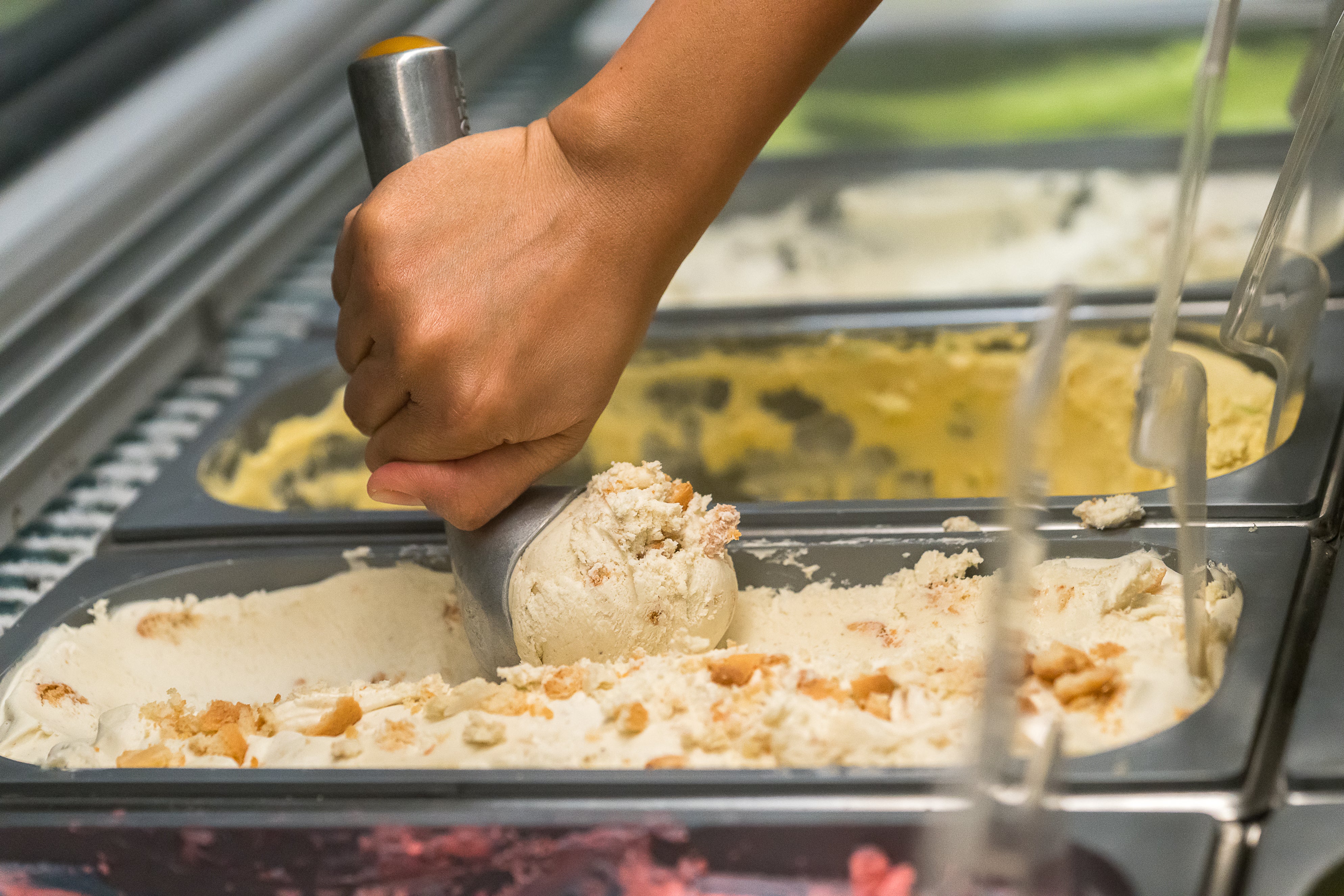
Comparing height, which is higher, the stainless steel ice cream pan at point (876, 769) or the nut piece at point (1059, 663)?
the nut piece at point (1059, 663)

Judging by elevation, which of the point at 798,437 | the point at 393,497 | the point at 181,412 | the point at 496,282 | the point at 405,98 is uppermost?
the point at 405,98

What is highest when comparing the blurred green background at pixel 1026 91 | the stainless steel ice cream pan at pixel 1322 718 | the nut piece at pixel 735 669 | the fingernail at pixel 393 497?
the blurred green background at pixel 1026 91

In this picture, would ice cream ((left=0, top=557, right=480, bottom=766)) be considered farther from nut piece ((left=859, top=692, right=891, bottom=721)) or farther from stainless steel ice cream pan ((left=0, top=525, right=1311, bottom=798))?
nut piece ((left=859, top=692, right=891, bottom=721))

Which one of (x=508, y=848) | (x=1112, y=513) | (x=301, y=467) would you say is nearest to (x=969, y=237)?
(x=1112, y=513)

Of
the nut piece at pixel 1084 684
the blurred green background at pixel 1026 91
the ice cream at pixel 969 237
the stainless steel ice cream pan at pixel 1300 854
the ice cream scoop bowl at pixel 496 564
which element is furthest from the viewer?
the blurred green background at pixel 1026 91

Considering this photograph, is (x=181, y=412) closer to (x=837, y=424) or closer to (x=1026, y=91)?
(x=837, y=424)

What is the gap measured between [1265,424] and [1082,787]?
2.43ft

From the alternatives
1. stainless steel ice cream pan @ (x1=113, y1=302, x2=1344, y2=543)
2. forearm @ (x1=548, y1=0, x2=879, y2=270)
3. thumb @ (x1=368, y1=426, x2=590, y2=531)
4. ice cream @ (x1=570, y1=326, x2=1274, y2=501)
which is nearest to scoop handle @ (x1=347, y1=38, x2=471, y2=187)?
forearm @ (x1=548, y1=0, x2=879, y2=270)

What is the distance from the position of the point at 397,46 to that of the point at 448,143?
0.31 ft

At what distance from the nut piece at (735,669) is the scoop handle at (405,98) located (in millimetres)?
539

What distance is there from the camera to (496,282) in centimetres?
95

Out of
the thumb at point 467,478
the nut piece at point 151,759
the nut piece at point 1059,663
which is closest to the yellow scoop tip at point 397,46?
the thumb at point 467,478

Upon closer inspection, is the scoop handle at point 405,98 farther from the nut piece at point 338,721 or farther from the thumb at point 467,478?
the nut piece at point 338,721

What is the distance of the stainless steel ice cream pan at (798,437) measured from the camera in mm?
1146
